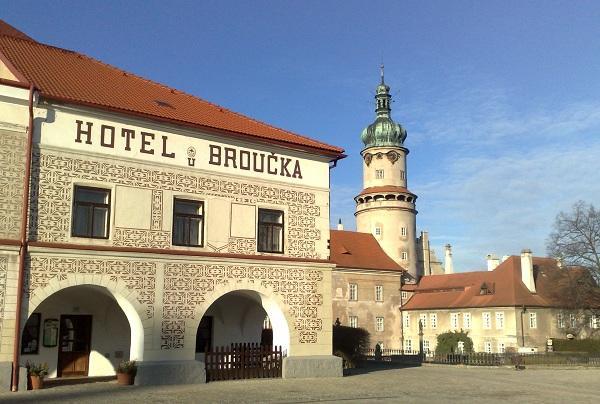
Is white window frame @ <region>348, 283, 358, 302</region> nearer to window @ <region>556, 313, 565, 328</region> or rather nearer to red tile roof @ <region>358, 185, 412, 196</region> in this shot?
red tile roof @ <region>358, 185, 412, 196</region>

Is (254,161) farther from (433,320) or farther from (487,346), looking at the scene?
(433,320)

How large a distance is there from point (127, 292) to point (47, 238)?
2.54 m

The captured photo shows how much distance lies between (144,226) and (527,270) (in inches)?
1603

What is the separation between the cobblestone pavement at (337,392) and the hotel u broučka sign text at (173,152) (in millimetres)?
6517

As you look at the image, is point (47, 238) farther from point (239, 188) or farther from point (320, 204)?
point (320, 204)

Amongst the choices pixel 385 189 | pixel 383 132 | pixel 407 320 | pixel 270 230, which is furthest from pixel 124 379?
pixel 383 132

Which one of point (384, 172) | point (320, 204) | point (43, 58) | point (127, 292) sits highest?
point (384, 172)

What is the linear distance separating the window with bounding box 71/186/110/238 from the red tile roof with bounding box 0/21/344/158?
94.5 inches

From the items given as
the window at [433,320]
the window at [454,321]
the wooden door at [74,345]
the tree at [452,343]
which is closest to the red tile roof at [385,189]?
the window at [433,320]

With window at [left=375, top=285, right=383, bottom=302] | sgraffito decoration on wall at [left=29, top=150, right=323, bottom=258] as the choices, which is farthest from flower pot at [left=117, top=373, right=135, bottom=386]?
window at [left=375, top=285, right=383, bottom=302]

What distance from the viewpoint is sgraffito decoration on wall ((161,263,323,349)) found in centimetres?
1753

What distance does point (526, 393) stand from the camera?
55.3ft

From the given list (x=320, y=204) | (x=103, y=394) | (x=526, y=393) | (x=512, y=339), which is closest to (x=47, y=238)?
(x=103, y=394)

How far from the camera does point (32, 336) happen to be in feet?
56.9
